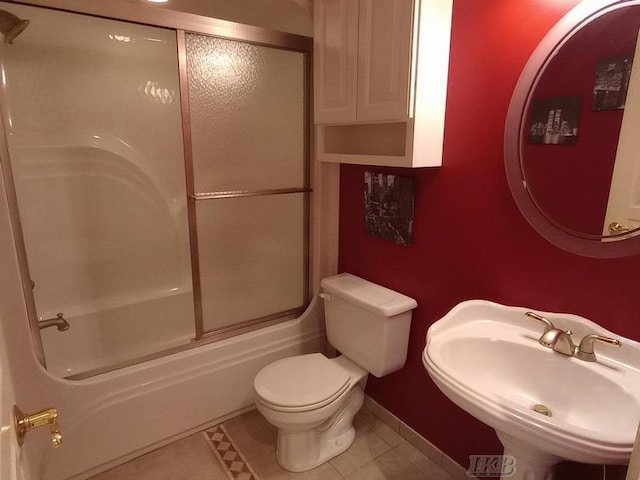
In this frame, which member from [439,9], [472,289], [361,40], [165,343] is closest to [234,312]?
[165,343]

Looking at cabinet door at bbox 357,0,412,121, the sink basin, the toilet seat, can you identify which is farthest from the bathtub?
cabinet door at bbox 357,0,412,121

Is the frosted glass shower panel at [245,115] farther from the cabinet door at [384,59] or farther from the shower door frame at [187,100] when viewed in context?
the cabinet door at [384,59]

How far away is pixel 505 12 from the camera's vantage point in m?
1.33

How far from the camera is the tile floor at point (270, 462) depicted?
1.73m

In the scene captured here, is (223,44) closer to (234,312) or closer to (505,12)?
(505,12)

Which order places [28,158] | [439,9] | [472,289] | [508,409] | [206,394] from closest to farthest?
[508,409]
[439,9]
[472,289]
[206,394]
[28,158]

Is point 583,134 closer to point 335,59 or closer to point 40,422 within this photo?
point 335,59

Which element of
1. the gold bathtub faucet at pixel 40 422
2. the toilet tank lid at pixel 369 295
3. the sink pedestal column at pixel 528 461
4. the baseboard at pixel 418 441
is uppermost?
the gold bathtub faucet at pixel 40 422

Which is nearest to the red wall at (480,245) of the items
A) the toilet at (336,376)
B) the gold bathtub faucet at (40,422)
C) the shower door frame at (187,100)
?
the toilet at (336,376)

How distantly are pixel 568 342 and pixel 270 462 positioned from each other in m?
1.36

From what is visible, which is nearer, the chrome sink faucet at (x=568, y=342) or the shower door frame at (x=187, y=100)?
the chrome sink faucet at (x=568, y=342)

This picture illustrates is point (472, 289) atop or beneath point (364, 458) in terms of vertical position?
atop

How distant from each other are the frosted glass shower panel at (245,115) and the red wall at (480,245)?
25.5 inches

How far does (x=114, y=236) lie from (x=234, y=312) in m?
0.89
